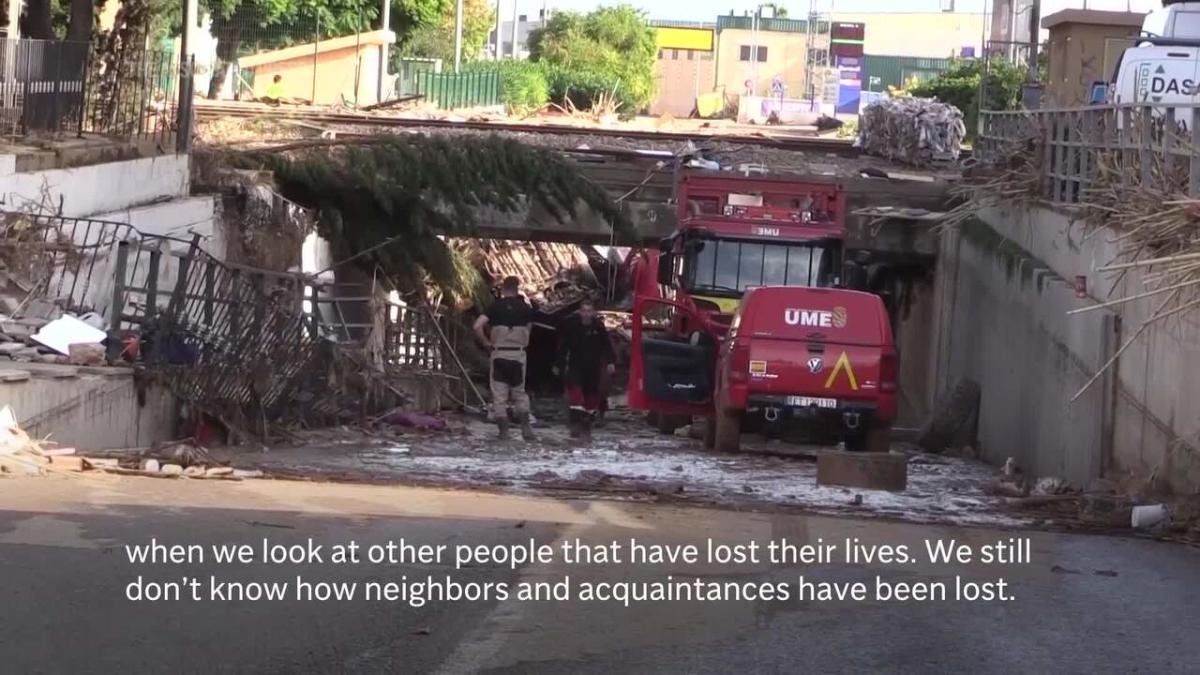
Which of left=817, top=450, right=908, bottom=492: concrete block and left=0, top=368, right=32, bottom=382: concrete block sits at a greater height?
left=0, top=368, right=32, bottom=382: concrete block

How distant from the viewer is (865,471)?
46.7 feet

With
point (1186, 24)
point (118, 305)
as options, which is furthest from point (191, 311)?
point (1186, 24)

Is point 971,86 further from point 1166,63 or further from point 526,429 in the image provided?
point 526,429

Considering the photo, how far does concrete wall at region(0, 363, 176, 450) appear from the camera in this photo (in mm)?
13016

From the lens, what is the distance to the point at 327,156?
86.8ft

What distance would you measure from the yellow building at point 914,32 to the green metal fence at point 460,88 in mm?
68206

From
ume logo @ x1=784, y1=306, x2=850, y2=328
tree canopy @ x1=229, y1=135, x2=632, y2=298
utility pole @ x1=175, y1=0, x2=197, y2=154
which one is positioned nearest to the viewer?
ume logo @ x1=784, y1=306, x2=850, y2=328

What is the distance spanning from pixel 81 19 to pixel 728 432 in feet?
44.3

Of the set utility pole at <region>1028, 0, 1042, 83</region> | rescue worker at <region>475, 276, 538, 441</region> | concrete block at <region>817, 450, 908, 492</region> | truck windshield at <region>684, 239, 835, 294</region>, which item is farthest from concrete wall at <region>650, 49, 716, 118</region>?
concrete block at <region>817, 450, 908, 492</region>

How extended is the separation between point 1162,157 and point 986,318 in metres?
8.51

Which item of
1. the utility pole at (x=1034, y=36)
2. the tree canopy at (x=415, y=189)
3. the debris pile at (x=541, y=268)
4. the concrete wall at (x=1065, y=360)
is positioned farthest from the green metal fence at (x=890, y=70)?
the concrete wall at (x=1065, y=360)

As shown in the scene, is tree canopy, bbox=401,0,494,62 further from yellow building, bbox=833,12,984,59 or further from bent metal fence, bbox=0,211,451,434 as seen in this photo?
bent metal fence, bbox=0,211,451,434

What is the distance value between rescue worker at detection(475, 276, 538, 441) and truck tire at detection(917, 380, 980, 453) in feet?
21.8

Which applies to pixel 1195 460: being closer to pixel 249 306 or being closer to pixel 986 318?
pixel 249 306
